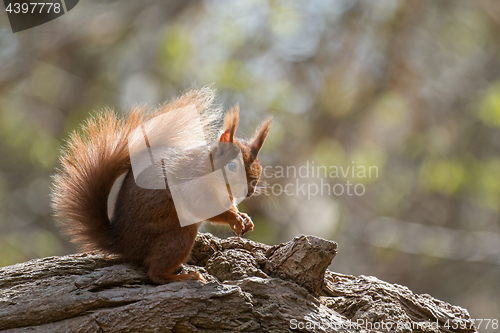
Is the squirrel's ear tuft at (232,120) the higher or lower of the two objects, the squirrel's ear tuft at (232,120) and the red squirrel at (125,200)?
the higher

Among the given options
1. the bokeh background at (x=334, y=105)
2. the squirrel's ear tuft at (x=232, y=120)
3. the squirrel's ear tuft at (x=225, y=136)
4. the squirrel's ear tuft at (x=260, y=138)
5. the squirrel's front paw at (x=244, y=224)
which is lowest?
the squirrel's front paw at (x=244, y=224)

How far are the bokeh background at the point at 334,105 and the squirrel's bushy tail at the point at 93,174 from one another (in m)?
2.71

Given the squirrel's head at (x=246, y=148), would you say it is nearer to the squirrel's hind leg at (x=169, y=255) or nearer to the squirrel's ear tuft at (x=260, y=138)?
the squirrel's ear tuft at (x=260, y=138)

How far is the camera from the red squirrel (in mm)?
1911

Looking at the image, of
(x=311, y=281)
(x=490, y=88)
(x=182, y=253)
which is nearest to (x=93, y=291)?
(x=182, y=253)

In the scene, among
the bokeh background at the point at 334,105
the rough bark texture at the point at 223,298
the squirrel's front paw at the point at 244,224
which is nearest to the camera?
the rough bark texture at the point at 223,298

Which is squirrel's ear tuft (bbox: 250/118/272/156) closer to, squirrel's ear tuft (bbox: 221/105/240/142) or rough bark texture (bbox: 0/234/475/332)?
squirrel's ear tuft (bbox: 221/105/240/142)

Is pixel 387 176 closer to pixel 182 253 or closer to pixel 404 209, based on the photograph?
pixel 404 209

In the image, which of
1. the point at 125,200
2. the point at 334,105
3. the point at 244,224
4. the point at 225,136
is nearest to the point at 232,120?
the point at 225,136

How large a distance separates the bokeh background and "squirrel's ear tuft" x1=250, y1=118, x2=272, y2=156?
7.85ft

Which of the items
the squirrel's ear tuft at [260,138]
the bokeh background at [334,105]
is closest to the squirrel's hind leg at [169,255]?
the squirrel's ear tuft at [260,138]

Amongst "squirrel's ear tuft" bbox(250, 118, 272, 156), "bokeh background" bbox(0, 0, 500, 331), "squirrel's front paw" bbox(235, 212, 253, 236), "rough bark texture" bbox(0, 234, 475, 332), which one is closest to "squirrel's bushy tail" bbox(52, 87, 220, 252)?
"rough bark texture" bbox(0, 234, 475, 332)

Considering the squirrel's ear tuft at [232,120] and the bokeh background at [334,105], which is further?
the bokeh background at [334,105]

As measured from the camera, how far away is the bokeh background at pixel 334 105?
197 inches
